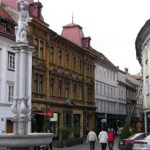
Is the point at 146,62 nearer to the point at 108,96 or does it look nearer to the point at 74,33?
the point at 74,33

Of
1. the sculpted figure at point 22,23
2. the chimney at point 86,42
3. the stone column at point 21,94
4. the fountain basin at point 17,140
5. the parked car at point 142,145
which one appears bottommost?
the parked car at point 142,145

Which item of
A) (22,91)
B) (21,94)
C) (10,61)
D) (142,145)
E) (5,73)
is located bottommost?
(142,145)

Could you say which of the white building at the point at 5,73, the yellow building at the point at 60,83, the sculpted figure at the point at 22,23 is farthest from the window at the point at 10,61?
the sculpted figure at the point at 22,23

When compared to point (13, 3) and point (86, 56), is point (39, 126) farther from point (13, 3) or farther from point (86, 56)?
point (86, 56)

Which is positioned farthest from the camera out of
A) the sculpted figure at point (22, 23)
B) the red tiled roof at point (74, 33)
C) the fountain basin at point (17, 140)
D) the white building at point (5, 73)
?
the red tiled roof at point (74, 33)

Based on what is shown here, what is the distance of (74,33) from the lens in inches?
2440

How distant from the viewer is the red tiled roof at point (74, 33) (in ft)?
201

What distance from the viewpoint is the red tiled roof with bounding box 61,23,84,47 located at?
6134 cm

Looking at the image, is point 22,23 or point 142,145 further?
point 22,23

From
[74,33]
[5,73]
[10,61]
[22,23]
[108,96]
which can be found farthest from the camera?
[108,96]

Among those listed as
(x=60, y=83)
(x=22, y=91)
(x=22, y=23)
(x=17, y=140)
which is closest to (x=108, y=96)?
(x=60, y=83)

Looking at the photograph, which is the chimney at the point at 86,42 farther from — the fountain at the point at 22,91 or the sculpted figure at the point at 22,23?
the fountain at the point at 22,91

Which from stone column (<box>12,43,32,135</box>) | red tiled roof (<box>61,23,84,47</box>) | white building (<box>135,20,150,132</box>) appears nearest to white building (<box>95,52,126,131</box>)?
red tiled roof (<box>61,23,84,47</box>)

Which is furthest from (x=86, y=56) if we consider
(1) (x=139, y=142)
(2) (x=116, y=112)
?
(1) (x=139, y=142)
